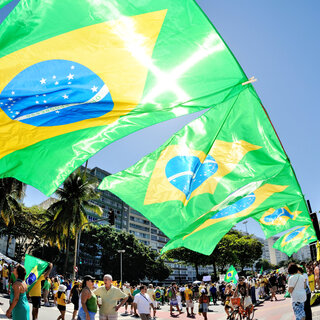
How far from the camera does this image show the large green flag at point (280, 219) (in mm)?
9391

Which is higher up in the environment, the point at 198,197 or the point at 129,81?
the point at 129,81

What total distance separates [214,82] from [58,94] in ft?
7.36

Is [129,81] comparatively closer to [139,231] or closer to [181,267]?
[139,231]

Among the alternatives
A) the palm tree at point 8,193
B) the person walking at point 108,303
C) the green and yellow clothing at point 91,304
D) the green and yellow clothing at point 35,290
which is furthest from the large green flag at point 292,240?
the palm tree at point 8,193

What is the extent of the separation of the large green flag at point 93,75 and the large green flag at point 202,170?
1623 millimetres

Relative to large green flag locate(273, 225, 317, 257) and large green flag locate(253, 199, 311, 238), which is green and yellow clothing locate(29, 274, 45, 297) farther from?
large green flag locate(273, 225, 317, 257)

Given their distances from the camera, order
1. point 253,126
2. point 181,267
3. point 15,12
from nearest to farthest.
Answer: point 15,12 < point 253,126 < point 181,267

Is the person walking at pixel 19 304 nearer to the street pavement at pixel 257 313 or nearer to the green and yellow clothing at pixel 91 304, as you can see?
the green and yellow clothing at pixel 91 304

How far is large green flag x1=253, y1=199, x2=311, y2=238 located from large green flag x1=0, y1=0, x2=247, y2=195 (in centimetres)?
646

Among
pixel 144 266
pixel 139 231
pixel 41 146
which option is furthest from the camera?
pixel 139 231

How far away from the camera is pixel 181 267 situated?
323ft

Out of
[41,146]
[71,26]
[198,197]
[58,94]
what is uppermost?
[71,26]

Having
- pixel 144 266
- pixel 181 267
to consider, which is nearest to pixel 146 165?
pixel 144 266

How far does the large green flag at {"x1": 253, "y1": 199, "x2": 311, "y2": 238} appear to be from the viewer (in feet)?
30.8
